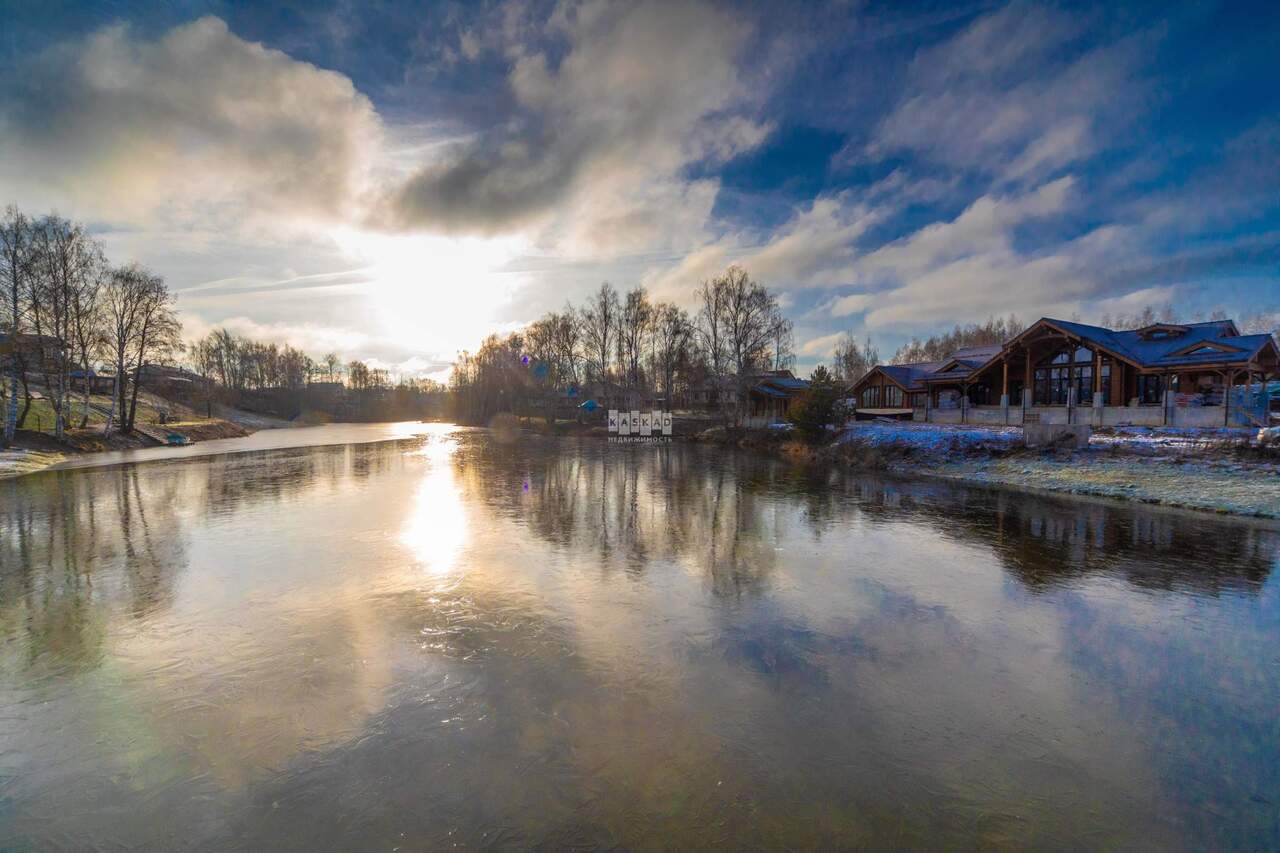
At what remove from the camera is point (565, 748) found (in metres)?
4.63

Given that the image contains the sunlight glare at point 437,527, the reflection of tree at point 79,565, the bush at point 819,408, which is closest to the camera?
the reflection of tree at point 79,565

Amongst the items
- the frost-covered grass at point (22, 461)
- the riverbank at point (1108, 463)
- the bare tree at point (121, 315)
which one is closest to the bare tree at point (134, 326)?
the bare tree at point (121, 315)

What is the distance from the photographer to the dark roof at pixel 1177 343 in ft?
88.6

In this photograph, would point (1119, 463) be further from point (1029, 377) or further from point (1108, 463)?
point (1029, 377)

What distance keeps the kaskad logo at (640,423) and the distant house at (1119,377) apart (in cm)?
2471

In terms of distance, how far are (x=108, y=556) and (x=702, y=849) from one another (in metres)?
13.1

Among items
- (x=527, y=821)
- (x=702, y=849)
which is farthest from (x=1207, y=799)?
(x=527, y=821)

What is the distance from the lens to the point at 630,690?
18.4 ft

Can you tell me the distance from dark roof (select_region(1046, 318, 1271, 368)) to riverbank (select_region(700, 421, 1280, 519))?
23.9 ft

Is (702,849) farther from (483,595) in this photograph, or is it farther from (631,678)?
(483,595)

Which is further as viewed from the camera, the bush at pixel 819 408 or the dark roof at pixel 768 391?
the dark roof at pixel 768 391

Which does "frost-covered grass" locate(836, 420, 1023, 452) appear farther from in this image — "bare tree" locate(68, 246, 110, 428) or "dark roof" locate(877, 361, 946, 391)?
"bare tree" locate(68, 246, 110, 428)

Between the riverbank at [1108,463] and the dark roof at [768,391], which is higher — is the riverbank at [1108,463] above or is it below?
below

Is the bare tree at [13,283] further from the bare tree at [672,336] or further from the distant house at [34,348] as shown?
the bare tree at [672,336]
